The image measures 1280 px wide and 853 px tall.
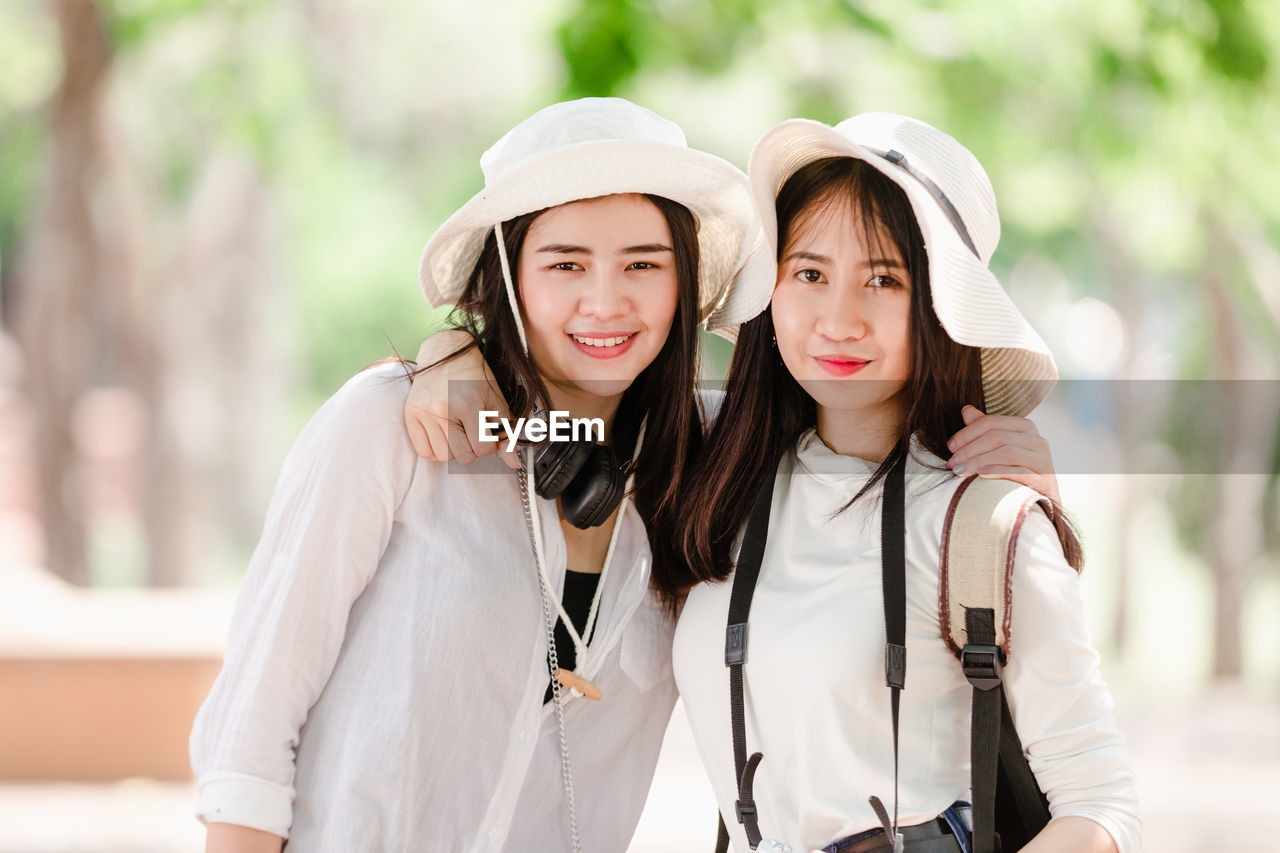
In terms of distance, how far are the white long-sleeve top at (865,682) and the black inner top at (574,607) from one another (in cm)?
21

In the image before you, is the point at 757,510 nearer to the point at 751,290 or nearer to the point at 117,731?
the point at 751,290

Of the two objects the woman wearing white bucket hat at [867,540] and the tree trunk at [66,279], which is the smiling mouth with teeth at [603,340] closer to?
the woman wearing white bucket hat at [867,540]

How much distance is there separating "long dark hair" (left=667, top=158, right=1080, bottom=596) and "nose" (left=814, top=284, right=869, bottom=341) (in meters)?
0.10

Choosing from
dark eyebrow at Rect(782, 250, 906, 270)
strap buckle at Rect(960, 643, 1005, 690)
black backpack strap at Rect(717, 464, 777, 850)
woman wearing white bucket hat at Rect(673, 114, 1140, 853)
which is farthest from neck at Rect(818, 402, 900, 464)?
strap buckle at Rect(960, 643, 1005, 690)

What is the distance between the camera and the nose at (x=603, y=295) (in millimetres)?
2496

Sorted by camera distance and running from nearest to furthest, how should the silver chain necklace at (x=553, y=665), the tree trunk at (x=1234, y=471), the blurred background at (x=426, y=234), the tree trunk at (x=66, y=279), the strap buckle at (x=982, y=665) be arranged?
the strap buckle at (x=982, y=665)
the silver chain necklace at (x=553, y=665)
the blurred background at (x=426, y=234)
the tree trunk at (x=66, y=279)
the tree trunk at (x=1234, y=471)

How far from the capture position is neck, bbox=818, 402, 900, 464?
252 centimetres

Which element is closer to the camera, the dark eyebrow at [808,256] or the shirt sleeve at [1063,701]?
the shirt sleeve at [1063,701]

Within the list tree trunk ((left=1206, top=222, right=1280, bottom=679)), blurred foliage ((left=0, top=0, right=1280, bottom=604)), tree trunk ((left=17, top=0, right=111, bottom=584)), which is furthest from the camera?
tree trunk ((left=1206, top=222, right=1280, bottom=679))

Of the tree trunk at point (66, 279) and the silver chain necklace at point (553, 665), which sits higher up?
the tree trunk at point (66, 279)

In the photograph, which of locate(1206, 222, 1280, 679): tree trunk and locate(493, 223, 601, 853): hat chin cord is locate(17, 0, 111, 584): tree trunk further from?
locate(1206, 222, 1280, 679): tree trunk

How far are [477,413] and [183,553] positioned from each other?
9606 mm

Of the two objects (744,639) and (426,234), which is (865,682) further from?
(426,234)

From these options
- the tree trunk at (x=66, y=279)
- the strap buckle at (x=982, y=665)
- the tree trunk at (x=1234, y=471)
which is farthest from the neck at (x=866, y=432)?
the tree trunk at (x=1234, y=471)
